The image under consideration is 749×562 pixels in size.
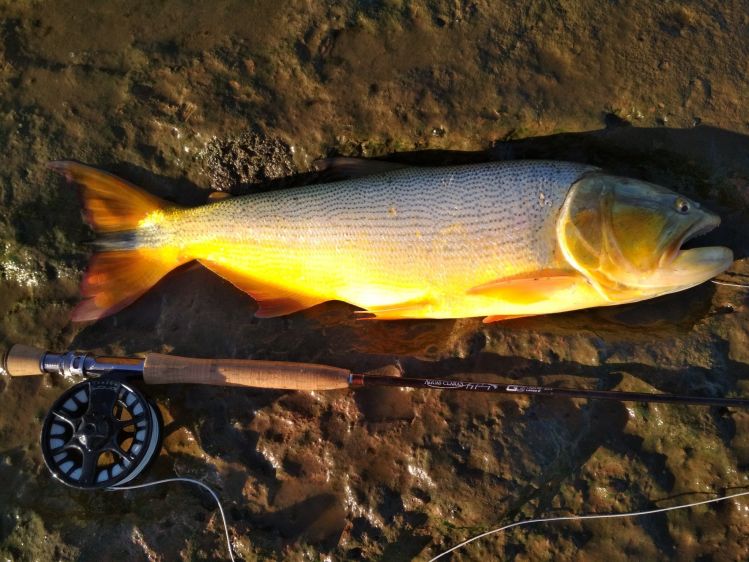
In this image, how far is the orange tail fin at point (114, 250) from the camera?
2834 millimetres

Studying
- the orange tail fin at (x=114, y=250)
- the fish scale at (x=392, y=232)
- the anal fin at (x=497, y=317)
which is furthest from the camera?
the orange tail fin at (x=114, y=250)

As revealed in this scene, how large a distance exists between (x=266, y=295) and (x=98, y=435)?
3.46 feet

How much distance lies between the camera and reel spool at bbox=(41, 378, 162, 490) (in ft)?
8.21

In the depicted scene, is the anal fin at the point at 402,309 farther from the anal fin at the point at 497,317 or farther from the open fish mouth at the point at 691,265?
the open fish mouth at the point at 691,265

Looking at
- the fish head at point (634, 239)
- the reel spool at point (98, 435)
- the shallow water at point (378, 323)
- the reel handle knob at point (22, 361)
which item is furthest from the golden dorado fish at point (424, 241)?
the reel spool at point (98, 435)

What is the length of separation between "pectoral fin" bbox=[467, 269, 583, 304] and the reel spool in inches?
73.8

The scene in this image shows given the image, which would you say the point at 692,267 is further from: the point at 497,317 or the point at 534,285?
the point at 497,317

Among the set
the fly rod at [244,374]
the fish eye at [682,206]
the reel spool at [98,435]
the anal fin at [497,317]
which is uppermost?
the fish eye at [682,206]

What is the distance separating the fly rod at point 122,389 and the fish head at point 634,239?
550 mm

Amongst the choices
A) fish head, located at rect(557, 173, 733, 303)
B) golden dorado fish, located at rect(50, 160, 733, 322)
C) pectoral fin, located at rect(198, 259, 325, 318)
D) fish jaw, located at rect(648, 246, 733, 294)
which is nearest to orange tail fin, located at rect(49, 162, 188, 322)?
golden dorado fish, located at rect(50, 160, 733, 322)

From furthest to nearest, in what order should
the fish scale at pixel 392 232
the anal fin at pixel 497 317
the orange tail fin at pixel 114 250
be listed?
1. the orange tail fin at pixel 114 250
2. the anal fin at pixel 497 317
3. the fish scale at pixel 392 232

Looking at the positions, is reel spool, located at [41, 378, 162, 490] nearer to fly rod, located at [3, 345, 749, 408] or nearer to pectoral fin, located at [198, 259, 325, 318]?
fly rod, located at [3, 345, 749, 408]

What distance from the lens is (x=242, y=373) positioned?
99.9 inches

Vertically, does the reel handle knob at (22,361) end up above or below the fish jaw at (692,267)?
below
